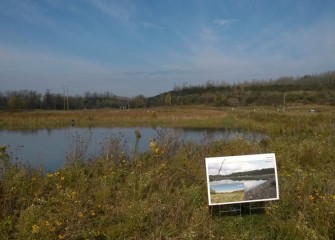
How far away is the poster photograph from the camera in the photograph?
5.29 meters

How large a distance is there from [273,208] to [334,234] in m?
0.93

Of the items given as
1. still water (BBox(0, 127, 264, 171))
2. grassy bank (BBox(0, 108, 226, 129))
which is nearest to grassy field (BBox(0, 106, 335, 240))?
still water (BBox(0, 127, 264, 171))

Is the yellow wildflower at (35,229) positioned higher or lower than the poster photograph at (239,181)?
lower

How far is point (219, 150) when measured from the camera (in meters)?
9.67

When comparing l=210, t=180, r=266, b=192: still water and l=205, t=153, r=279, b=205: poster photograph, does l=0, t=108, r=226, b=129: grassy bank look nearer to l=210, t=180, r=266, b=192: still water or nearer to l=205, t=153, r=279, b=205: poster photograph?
l=205, t=153, r=279, b=205: poster photograph

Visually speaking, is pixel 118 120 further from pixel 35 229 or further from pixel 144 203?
pixel 35 229

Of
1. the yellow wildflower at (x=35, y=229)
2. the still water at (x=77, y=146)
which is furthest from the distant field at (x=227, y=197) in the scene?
the still water at (x=77, y=146)

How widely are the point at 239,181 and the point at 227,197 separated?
0.99ft

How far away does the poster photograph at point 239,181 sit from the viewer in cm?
529

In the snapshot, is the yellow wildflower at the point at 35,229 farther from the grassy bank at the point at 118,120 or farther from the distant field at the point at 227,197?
the grassy bank at the point at 118,120

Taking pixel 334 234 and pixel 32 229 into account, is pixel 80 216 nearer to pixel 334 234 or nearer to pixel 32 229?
pixel 32 229

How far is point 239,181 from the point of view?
5.33 meters

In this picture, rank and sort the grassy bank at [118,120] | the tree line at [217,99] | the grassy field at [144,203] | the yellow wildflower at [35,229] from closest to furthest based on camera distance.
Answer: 1. the yellow wildflower at [35,229]
2. the grassy field at [144,203]
3. the grassy bank at [118,120]
4. the tree line at [217,99]

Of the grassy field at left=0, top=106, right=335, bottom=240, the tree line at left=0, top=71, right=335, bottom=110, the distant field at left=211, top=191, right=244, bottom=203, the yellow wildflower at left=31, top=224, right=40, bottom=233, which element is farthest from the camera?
the tree line at left=0, top=71, right=335, bottom=110
